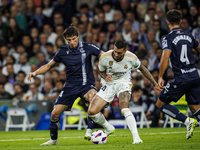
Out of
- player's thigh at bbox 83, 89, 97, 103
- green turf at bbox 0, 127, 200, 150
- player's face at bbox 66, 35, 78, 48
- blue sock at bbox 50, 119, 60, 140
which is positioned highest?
player's face at bbox 66, 35, 78, 48

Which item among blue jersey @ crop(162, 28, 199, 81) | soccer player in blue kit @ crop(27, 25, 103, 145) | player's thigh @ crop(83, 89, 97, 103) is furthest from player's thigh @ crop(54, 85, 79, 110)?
blue jersey @ crop(162, 28, 199, 81)

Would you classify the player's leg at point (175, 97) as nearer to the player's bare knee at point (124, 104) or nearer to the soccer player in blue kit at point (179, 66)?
the soccer player in blue kit at point (179, 66)

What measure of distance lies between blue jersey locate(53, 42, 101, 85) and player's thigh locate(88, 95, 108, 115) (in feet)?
1.86

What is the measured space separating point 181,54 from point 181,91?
2.34 ft

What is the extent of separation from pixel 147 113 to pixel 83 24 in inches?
203

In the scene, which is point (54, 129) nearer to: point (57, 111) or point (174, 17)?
point (57, 111)

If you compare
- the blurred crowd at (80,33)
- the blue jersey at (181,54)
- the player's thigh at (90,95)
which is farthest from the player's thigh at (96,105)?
the blurred crowd at (80,33)

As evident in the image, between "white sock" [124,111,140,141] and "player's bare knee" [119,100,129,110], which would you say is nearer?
"white sock" [124,111,140,141]

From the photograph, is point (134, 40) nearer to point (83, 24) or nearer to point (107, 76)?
point (83, 24)

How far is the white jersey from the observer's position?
825 centimetres

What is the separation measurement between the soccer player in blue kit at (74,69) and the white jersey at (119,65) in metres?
0.44

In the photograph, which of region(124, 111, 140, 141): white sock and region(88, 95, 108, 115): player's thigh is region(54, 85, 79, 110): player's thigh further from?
region(124, 111, 140, 141): white sock

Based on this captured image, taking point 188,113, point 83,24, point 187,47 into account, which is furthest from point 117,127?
point 187,47

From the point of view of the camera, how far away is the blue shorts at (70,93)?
841 cm
